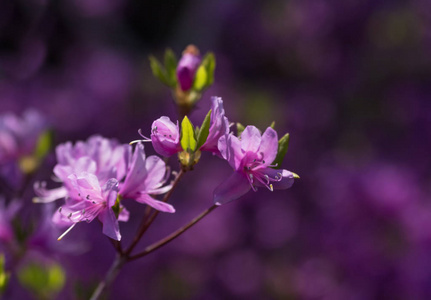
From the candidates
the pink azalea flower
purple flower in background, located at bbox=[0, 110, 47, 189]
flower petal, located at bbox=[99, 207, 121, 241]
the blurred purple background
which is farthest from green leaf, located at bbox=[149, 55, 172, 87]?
the blurred purple background

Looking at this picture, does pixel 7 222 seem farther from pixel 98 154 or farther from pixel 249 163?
pixel 249 163

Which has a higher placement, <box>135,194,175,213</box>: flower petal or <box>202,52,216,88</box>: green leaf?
<box>202,52,216,88</box>: green leaf

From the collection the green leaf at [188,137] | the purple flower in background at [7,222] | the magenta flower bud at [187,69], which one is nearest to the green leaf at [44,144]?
the purple flower in background at [7,222]

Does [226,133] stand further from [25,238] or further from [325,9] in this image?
[325,9]

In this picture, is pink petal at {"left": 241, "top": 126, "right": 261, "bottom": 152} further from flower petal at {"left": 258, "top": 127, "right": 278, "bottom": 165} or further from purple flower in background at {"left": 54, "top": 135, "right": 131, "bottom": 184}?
purple flower in background at {"left": 54, "top": 135, "right": 131, "bottom": 184}

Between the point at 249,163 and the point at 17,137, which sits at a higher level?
the point at 249,163

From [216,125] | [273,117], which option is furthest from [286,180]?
[273,117]
